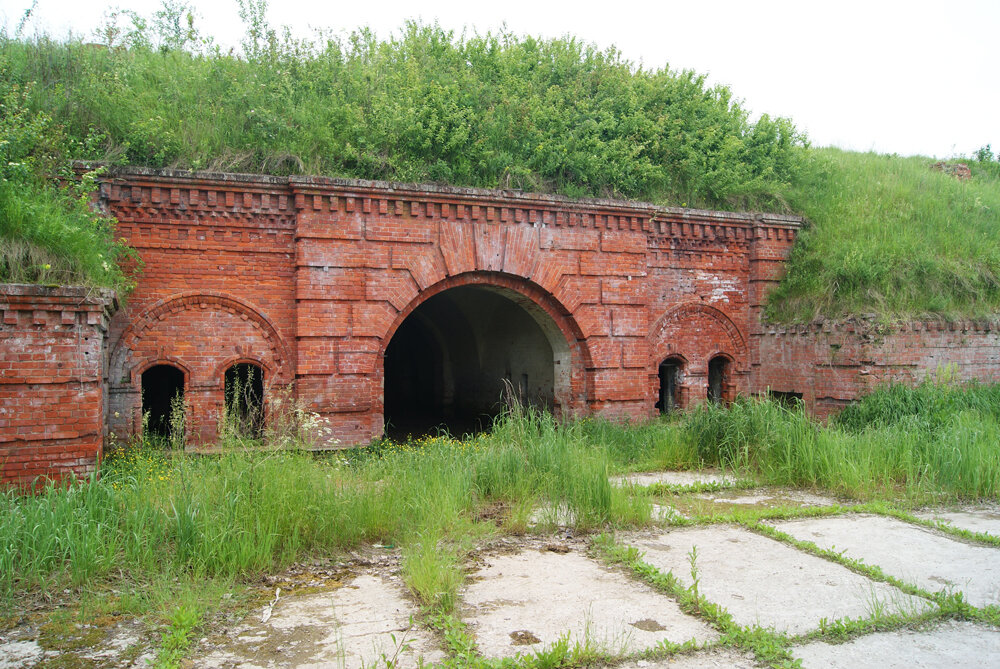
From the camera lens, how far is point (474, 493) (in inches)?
281

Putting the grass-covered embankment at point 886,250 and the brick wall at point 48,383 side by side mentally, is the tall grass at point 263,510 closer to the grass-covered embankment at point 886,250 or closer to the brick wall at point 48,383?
the brick wall at point 48,383

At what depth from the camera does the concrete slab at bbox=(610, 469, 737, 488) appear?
27.5 ft

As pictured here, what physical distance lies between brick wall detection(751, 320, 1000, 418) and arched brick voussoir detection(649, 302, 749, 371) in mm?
694

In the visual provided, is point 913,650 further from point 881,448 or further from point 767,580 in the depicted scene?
point 881,448

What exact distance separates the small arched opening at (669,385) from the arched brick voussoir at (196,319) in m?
6.46

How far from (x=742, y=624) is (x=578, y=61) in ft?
36.4

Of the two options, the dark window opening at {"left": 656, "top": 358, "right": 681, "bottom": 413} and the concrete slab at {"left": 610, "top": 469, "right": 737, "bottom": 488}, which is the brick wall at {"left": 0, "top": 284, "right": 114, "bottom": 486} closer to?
the concrete slab at {"left": 610, "top": 469, "right": 737, "bottom": 488}

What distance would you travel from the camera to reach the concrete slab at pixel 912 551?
519cm

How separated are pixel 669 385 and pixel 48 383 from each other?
9.38 meters

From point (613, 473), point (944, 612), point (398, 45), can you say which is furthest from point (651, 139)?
point (944, 612)

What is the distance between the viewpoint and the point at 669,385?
40.9ft

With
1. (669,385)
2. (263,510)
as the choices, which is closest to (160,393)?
(263,510)

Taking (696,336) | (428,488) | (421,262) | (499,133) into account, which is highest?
(499,133)

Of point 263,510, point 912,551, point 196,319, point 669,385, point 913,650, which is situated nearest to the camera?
point 913,650
